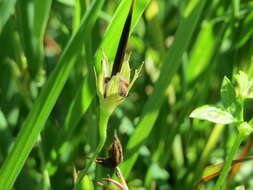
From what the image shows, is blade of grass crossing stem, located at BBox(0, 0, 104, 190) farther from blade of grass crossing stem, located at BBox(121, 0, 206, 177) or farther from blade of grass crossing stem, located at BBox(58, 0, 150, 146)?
blade of grass crossing stem, located at BBox(121, 0, 206, 177)

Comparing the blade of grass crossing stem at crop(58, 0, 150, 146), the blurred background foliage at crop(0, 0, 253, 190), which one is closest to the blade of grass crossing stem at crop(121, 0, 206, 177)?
the blurred background foliage at crop(0, 0, 253, 190)

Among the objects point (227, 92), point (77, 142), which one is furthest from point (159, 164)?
point (227, 92)

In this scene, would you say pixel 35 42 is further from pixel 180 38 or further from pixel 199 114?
pixel 199 114

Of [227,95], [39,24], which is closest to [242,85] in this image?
[227,95]

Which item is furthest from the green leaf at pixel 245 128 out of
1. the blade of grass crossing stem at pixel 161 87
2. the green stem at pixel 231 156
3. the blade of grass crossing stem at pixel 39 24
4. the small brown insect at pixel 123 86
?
the blade of grass crossing stem at pixel 39 24

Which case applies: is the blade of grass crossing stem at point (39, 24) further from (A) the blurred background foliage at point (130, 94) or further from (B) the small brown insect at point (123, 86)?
(B) the small brown insect at point (123, 86)
